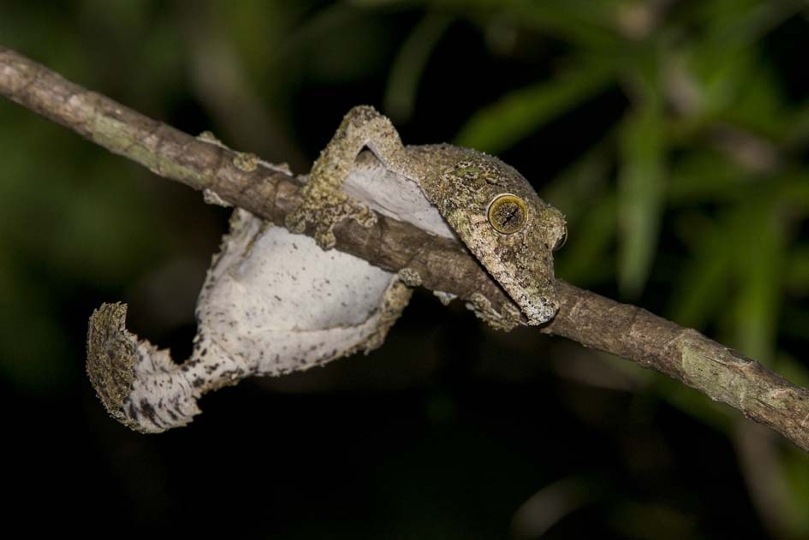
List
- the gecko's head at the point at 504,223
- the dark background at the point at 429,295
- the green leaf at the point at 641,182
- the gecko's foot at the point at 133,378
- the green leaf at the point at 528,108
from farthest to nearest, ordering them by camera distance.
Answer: the dark background at the point at 429,295 < the green leaf at the point at 528,108 < the green leaf at the point at 641,182 < the gecko's foot at the point at 133,378 < the gecko's head at the point at 504,223

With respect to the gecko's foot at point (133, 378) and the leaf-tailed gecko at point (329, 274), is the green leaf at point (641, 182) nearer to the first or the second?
the leaf-tailed gecko at point (329, 274)

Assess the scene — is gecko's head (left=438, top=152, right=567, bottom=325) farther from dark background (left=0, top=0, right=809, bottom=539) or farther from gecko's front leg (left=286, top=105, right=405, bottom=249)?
dark background (left=0, top=0, right=809, bottom=539)

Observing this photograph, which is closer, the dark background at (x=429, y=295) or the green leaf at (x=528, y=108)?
the green leaf at (x=528, y=108)

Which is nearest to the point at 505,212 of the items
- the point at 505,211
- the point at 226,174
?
the point at 505,211

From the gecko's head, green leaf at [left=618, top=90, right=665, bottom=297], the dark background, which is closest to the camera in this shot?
the gecko's head

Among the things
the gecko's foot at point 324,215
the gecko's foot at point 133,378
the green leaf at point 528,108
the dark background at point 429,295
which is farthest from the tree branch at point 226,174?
the green leaf at point 528,108

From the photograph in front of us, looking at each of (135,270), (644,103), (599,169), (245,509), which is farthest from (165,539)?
(644,103)

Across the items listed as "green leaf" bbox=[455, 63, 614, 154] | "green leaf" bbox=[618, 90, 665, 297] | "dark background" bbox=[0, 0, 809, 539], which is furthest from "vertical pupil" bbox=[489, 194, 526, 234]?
"green leaf" bbox=[455, 63, 614, 154]

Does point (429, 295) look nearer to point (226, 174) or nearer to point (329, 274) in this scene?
point (329, 274)

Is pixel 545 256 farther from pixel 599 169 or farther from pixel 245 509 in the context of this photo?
pixel 245 509
